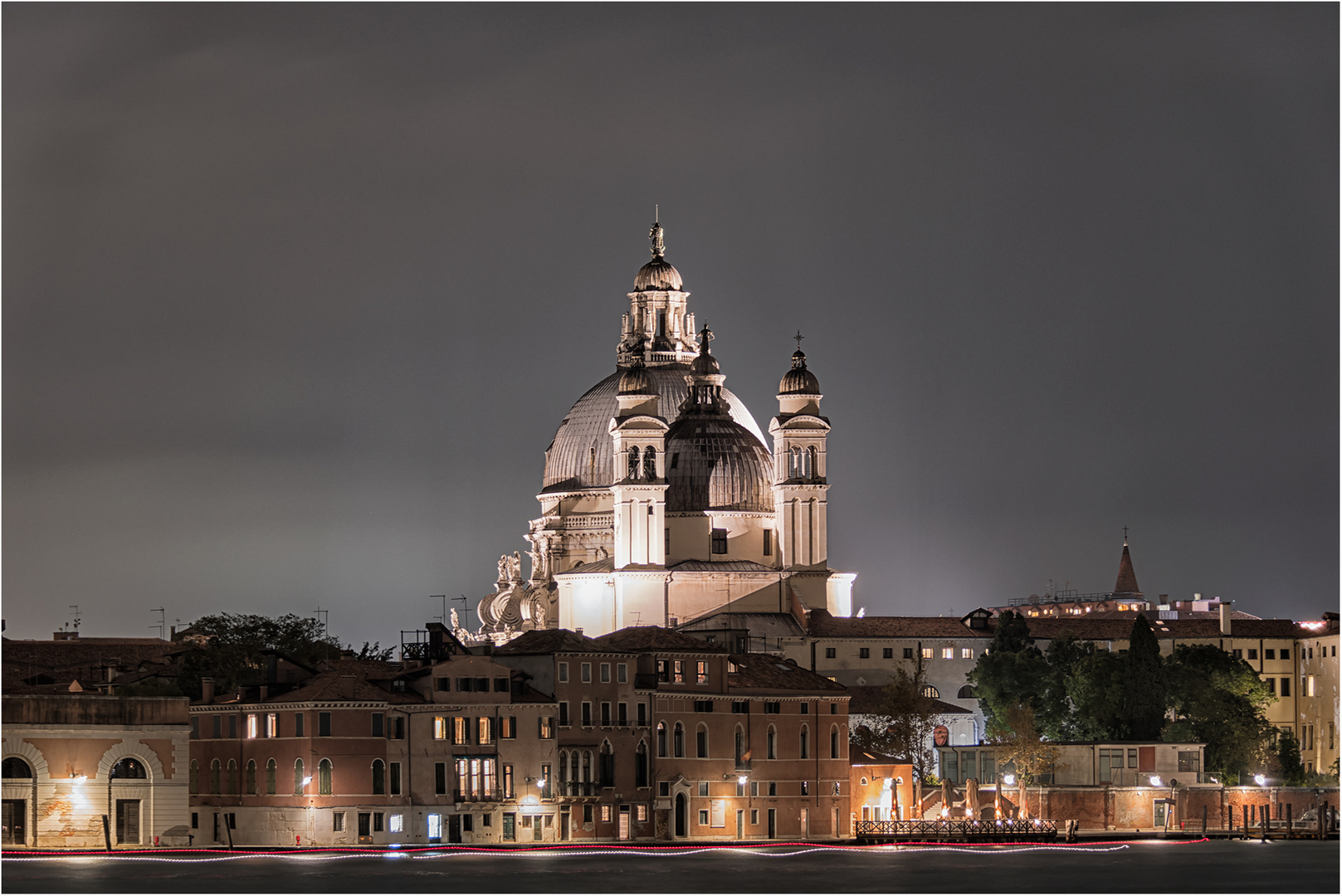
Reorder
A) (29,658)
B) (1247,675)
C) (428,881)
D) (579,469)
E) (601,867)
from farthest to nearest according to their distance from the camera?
1. (579,469)
2. (1247,675)
3. (29,658)
4. (601,867)
5. (428,881)

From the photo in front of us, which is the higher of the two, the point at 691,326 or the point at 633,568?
the point at 691,326

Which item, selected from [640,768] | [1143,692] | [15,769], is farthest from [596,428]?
[15,769]

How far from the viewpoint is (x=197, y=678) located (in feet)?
340

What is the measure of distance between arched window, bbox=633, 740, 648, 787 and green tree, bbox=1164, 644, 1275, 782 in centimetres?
2372

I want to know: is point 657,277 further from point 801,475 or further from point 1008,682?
point 1008,682

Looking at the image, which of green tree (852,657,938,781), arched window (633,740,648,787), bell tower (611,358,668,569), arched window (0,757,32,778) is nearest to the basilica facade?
bell tower (611,358,668,569)

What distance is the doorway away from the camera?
8788 cm

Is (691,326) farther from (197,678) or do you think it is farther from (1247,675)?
(197,678)

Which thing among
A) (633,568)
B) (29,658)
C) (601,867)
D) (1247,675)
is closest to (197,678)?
(29,658)

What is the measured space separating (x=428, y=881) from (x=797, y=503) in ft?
178

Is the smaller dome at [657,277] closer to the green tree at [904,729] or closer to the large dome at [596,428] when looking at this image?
Result: the large dome at [596,428]

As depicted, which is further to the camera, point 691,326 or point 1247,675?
point 691,326

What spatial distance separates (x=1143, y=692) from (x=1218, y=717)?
2.84m

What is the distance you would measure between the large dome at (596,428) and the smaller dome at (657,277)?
3.57 m
